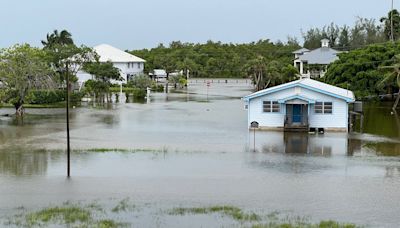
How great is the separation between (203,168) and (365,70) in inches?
1230

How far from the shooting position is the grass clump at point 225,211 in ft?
48.0

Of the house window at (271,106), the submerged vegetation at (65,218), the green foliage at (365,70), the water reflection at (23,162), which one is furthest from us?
the green foliage at (365,70)

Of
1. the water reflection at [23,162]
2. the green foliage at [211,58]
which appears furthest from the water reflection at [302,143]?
the green foliage at [211,58]

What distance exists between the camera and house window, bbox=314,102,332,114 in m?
32.5

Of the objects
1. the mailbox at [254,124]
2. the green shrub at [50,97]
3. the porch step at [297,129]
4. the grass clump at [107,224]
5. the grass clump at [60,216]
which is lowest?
the grass clump at [107,224]

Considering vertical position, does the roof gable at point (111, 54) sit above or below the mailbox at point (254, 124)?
above

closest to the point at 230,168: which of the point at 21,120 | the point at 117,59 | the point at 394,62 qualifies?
the point at 21,120

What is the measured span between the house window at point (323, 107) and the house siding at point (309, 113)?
0.17m

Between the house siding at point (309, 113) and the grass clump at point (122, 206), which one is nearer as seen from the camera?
the grass clump at point (122, 206)

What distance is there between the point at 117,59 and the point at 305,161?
53779 mm

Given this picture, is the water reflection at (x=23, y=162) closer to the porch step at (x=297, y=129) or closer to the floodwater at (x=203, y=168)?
the floodwater at (x=203, y=168)

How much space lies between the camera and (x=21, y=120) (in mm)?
37219

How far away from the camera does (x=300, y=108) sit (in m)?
32.8

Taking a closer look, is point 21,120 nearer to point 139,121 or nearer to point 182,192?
point 139,121
